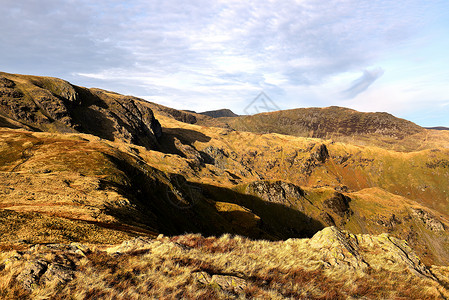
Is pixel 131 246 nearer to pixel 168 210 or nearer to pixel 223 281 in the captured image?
pixel 223 281

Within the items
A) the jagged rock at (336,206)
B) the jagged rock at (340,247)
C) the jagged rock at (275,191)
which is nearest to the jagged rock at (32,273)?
the jagged rock at (340,247)

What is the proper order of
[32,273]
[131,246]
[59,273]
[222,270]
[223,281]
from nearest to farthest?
[32,273], [59,273], [223,281], [222,270], [131,246]

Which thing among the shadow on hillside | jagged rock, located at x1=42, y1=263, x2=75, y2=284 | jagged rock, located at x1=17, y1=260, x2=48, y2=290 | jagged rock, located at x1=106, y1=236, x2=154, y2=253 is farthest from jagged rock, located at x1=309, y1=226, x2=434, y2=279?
the shadow on hillside

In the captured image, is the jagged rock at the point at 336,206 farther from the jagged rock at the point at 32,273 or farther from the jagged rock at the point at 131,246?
the jagged rock at the point at 32,273

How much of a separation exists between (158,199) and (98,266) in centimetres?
5210

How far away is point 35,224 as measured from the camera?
19.2 m

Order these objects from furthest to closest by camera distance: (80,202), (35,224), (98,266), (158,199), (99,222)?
(158,199) → (80,202) → (99,222) → (35,224) → (98,266)

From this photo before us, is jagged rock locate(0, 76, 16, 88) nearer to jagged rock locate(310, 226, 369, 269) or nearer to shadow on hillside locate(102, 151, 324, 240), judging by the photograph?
shadow on hillside locate(102, 151, 324, 240)

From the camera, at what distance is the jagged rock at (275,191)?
596ft

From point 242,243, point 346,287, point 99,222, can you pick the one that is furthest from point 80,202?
point 346,287

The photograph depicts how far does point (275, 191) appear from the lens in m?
189

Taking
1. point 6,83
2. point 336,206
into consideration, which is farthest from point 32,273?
point 6,83

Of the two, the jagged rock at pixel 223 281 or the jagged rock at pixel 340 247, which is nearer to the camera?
the jagged rock at pixel 223 281

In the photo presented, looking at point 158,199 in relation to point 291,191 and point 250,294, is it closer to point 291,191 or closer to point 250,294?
point 250,294
